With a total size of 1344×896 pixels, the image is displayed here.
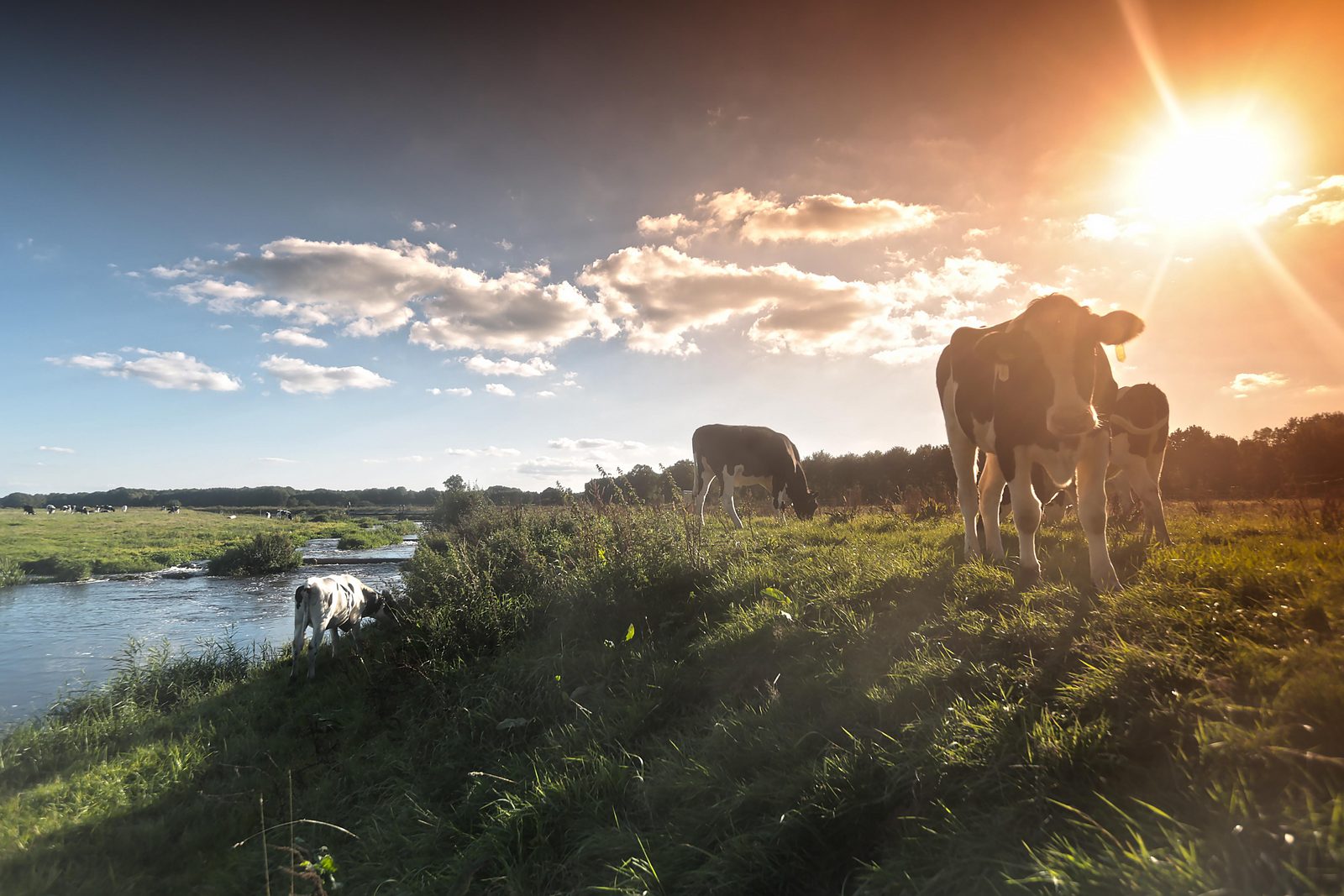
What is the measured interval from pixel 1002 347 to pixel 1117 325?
33.4 inches

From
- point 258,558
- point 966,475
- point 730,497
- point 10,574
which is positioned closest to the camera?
point 966,475

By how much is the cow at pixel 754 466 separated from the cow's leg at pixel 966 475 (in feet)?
22.4

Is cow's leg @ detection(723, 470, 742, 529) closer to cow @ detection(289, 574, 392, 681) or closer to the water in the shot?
cow @ detection(289, 574, 392, 681)

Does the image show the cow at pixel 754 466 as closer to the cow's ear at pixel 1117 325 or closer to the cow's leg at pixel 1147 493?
the cow's leg at pixel 1147 493

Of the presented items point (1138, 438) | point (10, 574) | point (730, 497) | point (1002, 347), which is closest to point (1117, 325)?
point (1002, 347)

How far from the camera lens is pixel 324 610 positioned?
34.9 feet

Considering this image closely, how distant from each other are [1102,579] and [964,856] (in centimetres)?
290

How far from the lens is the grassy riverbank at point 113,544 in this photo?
29.3 metres

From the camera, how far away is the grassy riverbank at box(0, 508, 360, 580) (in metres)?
29.3

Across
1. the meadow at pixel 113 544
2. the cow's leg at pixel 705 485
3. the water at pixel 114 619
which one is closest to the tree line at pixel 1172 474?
the cow's leg at pixel 705 485

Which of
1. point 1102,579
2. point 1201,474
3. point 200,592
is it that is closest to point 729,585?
point 1102,579

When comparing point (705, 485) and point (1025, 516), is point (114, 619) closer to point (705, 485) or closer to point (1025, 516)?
point (705, 485)

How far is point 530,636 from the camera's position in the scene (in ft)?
23.7

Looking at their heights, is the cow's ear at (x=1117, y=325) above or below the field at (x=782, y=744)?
above
